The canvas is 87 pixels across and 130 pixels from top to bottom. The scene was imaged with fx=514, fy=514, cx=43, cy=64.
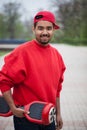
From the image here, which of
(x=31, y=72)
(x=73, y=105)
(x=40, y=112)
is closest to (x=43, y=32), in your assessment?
(x=31, y=72)

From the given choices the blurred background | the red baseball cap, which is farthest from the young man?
the blurred background

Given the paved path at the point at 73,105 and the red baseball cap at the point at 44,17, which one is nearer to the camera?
the red baseball cap at the point at 44,17

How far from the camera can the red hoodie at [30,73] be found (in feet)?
10.4

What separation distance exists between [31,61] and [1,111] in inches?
14.9

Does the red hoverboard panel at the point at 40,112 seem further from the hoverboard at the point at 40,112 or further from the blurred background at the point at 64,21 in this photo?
the blurred background at the point at 64,21

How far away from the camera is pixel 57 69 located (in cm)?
335

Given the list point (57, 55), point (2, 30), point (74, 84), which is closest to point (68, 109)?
point (74, 84)

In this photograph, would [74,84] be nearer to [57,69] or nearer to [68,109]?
Result: [68,109]

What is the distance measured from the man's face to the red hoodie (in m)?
0.05

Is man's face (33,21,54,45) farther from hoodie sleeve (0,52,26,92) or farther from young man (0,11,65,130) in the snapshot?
hoodie sleeve (0,52,26,92)

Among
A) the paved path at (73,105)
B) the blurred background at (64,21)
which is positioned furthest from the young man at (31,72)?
the blurred background at (64,21)

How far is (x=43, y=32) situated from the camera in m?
3.20

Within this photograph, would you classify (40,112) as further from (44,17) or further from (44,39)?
(44,17)

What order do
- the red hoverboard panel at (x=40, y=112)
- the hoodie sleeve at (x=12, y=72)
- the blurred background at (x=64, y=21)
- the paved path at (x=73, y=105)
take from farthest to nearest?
1. the blurred background at (x=64, y=21)
2. the paved path at (x=73, y=105)
3. the hoodie sleeve at (x=12, y=72)
4. the red hoverboard panel at (x=40, y=112)
